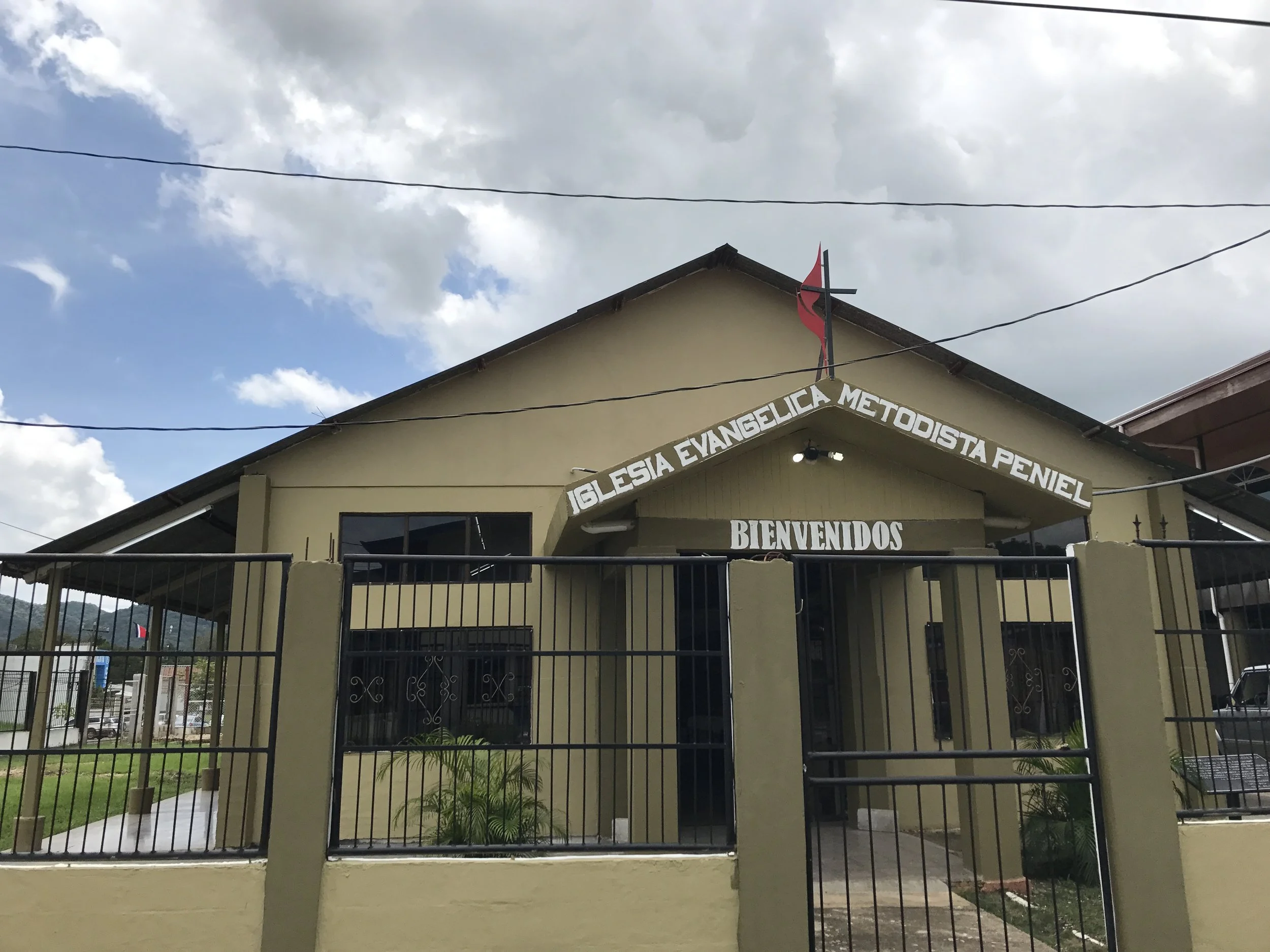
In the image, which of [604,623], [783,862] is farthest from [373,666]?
[604,623]

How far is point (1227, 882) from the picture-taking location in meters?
5.88

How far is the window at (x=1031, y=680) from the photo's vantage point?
21.5 feet

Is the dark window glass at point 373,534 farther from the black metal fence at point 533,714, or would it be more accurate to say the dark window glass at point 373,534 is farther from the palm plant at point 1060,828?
the palm plant at point 1060,828

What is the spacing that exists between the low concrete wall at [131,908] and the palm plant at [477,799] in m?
1.09

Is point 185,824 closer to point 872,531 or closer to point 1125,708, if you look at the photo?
point 872,531

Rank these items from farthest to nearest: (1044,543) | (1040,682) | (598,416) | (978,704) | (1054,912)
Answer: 1. (1044,543)
2. (598,416)
3. (978,704)
4. (1040,682)
5. (1054,912)

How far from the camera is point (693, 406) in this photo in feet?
38.9

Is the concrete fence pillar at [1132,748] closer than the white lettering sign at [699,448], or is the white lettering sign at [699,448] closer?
the concrete fence pillar at [1132,748]

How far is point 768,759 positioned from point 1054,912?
2.48 m

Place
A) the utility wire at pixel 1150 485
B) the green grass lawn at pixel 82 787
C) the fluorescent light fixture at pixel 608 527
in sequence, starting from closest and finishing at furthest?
the fluorescent light fixture at pixel 608 527 < the green grass lawn at pixel 82 787 < the utility wire at pixel 1150 485

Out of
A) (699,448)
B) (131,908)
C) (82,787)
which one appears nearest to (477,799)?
(131,908)

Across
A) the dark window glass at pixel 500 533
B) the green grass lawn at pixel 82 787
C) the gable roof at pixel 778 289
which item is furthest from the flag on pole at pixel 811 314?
the green grass lawn at pixel 82 787

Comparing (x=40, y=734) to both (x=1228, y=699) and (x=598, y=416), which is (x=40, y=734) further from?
(x=1228, y=699)

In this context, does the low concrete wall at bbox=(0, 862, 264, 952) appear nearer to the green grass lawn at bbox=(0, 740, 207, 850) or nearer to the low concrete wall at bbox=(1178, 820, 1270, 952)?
the green grass lawn at bbox=(0, 740, 207, 850)
